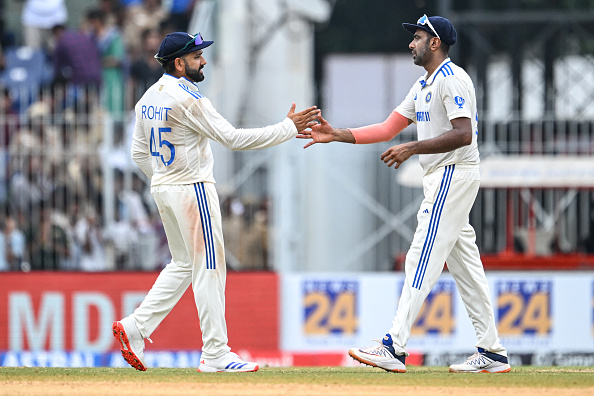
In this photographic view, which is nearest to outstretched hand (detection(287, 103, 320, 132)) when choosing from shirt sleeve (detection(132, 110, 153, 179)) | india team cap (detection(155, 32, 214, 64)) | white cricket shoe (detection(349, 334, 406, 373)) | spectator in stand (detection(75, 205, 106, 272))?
india team cap (detection(155, 32, 214, 64))

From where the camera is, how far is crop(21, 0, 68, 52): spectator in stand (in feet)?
59.1

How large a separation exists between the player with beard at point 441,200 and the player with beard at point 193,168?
956 millimetres

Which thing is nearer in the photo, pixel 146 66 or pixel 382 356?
pixel 382 356

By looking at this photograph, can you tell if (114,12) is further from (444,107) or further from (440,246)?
(440,246)

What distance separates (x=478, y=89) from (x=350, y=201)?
292 centimetres

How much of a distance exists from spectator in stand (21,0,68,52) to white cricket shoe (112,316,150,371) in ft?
34.0

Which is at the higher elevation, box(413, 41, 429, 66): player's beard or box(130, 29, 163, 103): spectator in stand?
box(130, 29, 163, 103): spectator in stand

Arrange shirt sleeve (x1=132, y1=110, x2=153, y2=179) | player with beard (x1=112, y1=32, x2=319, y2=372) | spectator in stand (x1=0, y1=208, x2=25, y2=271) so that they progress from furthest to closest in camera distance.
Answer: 1. spectator in stand (x1=0, y1=208, x2=25, y2=271)
2. shirt sleeve (x1=132, y1=110, x2=153, y2=179)
3. player with beard (x1=112, y1=32, x2=319, y2=372)

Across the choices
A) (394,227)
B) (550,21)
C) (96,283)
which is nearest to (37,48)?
(96,283)

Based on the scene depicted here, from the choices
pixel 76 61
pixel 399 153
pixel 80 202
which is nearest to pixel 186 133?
pixel 399 153

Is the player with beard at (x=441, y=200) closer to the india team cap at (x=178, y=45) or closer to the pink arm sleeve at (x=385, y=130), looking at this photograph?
the pink arm sleeve at (x=385, y=130)

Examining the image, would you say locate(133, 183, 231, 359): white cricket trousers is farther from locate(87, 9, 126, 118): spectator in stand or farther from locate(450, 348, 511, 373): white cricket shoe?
locate(87, 9, 126, 118): spectator in stand

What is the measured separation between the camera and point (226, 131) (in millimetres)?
8141

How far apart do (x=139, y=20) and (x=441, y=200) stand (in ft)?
36.4
